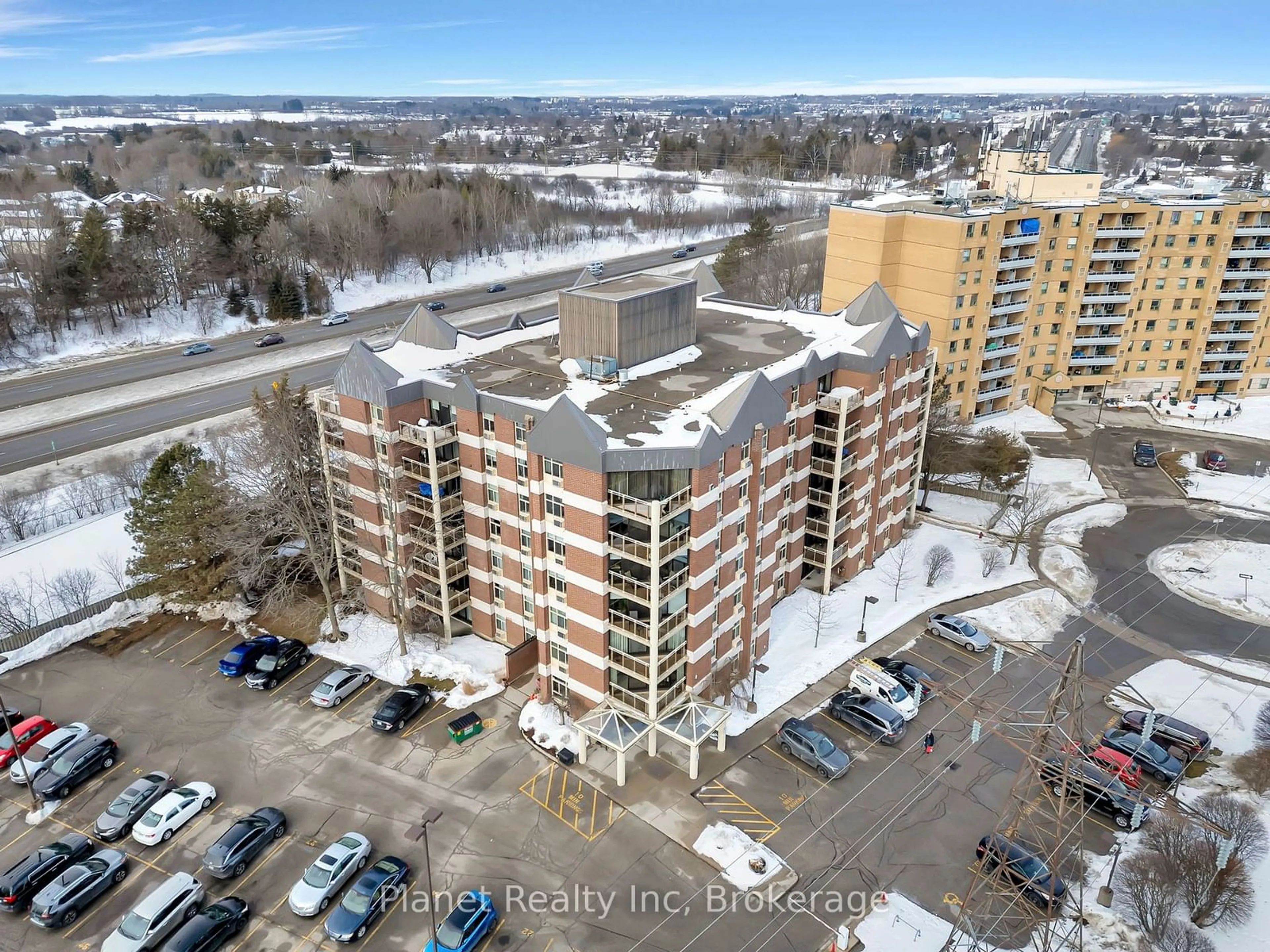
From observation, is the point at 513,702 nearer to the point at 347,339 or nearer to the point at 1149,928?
the point at 1149,928

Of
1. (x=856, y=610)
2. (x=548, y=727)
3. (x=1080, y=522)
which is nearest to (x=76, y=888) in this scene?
(x=548, y=727)

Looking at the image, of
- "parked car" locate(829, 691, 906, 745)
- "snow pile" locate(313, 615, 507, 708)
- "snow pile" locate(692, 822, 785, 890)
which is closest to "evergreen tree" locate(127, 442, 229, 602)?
"snow pile" locate(313, 615, 507, 708)

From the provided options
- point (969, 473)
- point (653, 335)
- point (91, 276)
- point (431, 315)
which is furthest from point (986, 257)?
point (91, 276)

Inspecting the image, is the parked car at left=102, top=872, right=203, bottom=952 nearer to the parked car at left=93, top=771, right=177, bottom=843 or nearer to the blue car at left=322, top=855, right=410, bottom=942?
the parked car at left=93, top=771, right=177, bottom=843

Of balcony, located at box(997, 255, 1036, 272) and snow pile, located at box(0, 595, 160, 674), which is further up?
balcony, located at box(997, 255, 1036, 272)

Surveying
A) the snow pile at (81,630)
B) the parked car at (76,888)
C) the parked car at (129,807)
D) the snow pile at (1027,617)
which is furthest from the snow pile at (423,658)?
the snow pile at (1027,617)

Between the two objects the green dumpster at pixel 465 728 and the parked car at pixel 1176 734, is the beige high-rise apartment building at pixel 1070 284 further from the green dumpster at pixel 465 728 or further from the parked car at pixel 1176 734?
the green dumpster at pixel 465 728
